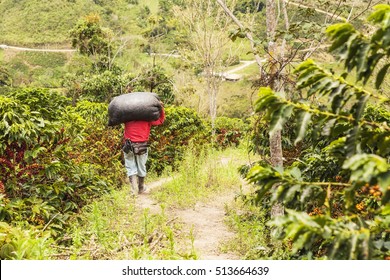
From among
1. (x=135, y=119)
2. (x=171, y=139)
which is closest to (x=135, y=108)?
(x=135, y=119)

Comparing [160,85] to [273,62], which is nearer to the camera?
[273,62]

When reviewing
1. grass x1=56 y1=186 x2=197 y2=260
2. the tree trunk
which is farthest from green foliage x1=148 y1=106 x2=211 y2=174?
the tree trunk

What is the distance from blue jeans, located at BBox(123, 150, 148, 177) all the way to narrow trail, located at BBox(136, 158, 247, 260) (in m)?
0.38

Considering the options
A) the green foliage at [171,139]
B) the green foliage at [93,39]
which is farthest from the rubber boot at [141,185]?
the green foliage at [93,39]

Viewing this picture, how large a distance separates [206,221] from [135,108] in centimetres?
200

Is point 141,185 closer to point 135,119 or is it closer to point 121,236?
point 135,119

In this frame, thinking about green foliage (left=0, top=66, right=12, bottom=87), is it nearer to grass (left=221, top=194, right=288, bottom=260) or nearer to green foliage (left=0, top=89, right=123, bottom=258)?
green foliage (left=0, top=89, right=123, bottom=258)

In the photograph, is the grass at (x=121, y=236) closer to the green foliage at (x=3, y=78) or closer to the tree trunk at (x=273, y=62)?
the tree trunk at (x=273, y=62)

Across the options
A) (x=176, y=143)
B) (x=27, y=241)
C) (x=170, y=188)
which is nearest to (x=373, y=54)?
(x=27, y=241)

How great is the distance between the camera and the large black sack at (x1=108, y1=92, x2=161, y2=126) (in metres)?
6.79

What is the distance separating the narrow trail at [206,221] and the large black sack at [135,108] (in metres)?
1.21

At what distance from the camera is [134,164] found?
7227mm

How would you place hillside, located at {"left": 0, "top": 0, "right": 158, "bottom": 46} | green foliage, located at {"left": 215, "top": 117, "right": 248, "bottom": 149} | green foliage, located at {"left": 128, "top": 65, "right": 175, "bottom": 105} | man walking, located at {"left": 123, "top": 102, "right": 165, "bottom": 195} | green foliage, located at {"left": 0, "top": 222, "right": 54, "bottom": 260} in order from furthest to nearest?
hillside, located at {"left": 0, "top": 0, "right": 158, "bottom": 46} → green foliage, located at {"left": 128, "top": 65, "right": 175, "bottom": 105} → green foliage, located at {"left": 215, "top": 117, "right": 248, "bottom": 149} → man walking, located at {"left": 123, "top": 102, "right": 165, "bottom": 195} → green foliage, located at {"left": 0, "top": 222, "right": 54, "bottom": 260}

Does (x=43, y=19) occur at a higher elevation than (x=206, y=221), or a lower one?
lower
